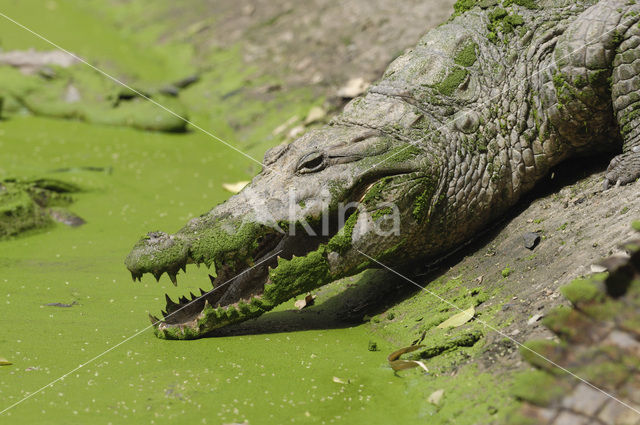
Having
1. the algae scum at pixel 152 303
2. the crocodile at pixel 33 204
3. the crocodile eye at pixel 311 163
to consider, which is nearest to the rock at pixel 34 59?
the algae scum at pixel 152 303

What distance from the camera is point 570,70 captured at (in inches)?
198

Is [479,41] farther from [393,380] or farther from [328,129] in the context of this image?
[393,380]

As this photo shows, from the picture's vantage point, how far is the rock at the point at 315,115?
27.4 feet

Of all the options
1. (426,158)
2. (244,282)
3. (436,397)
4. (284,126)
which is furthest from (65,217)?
(436,397)

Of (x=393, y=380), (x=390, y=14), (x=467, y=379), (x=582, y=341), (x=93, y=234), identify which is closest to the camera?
(x=582, y=341)

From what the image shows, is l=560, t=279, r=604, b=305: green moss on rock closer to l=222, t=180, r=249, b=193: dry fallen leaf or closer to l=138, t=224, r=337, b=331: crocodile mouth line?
l=138, t=224, r=337, b=331: crocodile mouth line

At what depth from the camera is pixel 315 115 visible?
8.40 meters

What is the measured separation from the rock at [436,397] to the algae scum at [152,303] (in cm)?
1

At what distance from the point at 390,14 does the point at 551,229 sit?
5377 mm

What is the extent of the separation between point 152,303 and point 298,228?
4.53 ft

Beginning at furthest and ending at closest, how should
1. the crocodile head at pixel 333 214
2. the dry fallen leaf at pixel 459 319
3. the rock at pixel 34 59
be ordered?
the rock at pixel 34 59 < the crocodile head at pixel 333 214 < the dry fallen leaf at pixel 459 319

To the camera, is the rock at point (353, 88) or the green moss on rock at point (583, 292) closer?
the green moss on rock at point (583, 292)

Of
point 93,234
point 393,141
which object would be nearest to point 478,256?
point 393,141

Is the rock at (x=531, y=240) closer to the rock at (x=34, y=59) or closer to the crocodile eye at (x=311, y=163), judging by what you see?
the crocodile eye at (x=311, y=163)
